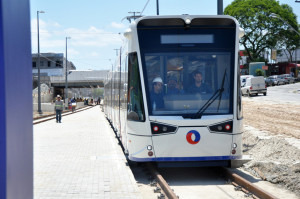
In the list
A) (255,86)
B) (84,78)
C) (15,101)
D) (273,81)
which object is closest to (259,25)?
(273,81)

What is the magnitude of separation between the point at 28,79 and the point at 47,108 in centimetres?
5117

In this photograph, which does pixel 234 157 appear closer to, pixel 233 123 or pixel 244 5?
pixel 233 123

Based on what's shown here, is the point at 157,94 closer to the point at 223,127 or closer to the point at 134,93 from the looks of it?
the point at 134,93

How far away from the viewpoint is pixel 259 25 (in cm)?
7238

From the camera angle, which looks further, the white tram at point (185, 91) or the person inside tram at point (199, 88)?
the person inside tram at point (199, 88)

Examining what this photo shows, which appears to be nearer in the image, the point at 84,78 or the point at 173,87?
the point at 173,87

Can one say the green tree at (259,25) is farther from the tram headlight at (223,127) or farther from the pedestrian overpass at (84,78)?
the tram headlight at (223,127)

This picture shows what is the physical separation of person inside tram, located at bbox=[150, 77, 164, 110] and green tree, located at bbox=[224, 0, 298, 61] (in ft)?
215

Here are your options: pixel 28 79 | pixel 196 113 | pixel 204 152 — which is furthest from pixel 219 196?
pixel 28 79

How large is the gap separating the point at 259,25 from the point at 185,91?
221 ft

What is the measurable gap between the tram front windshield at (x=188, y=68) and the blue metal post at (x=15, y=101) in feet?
21.8

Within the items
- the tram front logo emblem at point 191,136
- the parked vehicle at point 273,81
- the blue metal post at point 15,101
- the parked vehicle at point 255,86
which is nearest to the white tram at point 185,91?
the tram front logo emblem at point 191,136

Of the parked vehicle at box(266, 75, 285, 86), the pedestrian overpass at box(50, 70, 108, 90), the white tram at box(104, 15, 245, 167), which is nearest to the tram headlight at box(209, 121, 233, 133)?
the white tram at box(104, 15, 245, 167)

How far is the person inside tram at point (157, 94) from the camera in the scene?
8.40 metres
